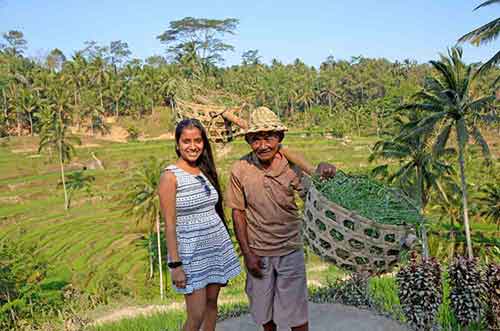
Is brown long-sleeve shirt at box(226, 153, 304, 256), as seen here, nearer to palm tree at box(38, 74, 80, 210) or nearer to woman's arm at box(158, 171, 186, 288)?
woman's arm at box(158, 171, 186, 288)

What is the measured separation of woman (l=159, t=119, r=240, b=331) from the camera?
247 cm

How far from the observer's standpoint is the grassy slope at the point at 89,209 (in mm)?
17750

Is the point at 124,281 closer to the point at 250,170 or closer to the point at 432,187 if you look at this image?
the point at 432,187

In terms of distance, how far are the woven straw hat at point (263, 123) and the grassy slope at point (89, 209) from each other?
8327 mm

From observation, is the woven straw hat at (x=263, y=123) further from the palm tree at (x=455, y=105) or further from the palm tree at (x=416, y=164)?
the palm tree at (x=416, y=164)

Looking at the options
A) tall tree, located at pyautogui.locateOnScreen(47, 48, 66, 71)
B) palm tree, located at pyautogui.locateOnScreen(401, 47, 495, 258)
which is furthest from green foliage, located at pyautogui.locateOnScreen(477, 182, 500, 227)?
tall tree, located at pyautogui.locateOnScreen(47, 48, 66, 71)

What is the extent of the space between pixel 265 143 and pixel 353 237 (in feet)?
2.16

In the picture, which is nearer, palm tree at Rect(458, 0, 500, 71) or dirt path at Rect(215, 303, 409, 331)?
dirt path at Rect(215, 303, 409, 331)

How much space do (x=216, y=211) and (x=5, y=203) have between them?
78.8 feet

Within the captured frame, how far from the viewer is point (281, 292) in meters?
2.67

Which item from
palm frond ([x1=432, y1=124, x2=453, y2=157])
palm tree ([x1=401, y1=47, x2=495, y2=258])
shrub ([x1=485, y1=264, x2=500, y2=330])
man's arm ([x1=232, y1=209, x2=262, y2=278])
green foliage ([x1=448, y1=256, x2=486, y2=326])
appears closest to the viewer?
man's arm ([x1=232, y1=209, x2=262, y2=278])

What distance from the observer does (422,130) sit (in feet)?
44.9

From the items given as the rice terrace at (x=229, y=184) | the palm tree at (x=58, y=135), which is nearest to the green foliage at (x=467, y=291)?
the rice terrace at (x=229, y=184)

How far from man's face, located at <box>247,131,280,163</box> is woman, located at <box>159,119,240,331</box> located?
30cm
